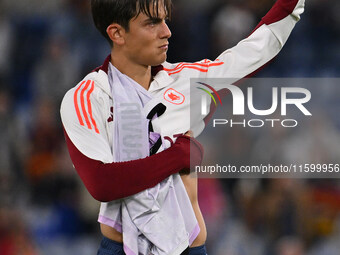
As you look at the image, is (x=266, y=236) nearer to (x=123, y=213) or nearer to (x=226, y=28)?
(x=226, y=28)

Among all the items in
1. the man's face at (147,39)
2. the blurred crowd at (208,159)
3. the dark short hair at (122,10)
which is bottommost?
the blurred crowd at (208,159)

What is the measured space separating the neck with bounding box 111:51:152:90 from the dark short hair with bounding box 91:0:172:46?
0.39 feet

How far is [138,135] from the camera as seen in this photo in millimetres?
2312

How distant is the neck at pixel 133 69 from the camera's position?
243cm

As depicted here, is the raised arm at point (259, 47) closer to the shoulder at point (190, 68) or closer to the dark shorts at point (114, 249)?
the shoulder at point (190, 68)

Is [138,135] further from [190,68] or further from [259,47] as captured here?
[259,47]

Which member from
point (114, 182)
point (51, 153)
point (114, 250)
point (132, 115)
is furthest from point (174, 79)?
point (51, 153)

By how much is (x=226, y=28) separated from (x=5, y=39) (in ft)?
5.90

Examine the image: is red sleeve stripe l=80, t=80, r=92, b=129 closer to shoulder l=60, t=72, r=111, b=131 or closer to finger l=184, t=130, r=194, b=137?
shoulder l=60, t=72, r=111, b=131

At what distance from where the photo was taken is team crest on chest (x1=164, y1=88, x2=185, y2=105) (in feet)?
7.89

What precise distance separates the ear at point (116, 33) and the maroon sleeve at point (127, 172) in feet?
1.34

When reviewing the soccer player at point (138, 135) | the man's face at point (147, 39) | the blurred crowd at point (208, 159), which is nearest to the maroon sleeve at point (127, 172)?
the soccer player at point (138, 135)

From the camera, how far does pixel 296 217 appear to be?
465 centimetres

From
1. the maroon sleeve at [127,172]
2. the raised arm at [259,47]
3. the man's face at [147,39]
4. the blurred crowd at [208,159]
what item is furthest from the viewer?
the blurred crowd at [208,159]
